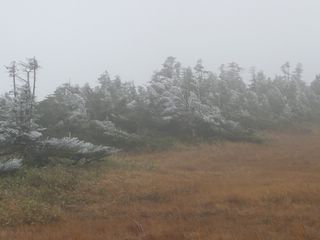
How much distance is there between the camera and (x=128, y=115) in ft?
137

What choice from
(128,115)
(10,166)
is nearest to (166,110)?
(128,115)

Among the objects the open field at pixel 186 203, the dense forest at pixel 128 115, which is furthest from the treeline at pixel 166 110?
the open field at pixel 186 203

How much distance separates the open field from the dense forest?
3104mm

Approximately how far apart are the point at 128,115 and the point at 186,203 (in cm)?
2548

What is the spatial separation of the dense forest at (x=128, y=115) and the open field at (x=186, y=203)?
310 centimetres

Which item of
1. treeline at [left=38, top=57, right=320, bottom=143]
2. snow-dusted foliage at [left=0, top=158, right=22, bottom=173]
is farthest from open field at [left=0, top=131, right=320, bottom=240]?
treeline at [left=38, top=57, right=320, bottom=143]

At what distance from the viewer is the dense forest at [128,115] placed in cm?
2362

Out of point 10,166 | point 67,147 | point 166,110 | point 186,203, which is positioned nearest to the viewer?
point 186,203

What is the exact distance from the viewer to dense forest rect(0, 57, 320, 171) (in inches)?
930

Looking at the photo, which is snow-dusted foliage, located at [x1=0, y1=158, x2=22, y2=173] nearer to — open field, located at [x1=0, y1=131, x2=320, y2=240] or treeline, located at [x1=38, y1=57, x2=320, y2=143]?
open field, located at [x1=0, y1=131, x2=320, y2=240]

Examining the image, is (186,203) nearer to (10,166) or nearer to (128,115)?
(10,166)

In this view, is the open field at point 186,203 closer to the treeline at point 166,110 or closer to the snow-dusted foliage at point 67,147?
the snow-dusted foliage at point 67,147

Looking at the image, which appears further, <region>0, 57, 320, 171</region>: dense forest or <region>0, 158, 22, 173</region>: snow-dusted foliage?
<region>0, 57, 320, 171</region>: dense forest

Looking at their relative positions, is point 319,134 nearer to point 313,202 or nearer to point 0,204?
point 313,202
